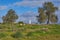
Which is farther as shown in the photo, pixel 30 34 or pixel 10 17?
pixel 10 17

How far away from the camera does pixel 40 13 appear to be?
100500 millimetres

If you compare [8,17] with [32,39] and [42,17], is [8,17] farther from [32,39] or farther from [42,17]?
[32,39]

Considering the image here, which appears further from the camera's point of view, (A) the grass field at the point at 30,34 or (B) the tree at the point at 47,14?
(B) the tree at the point at 47,14

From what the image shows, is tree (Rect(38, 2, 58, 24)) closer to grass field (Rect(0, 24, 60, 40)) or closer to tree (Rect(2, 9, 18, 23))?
tree (Rect(2, 9, 18, 23))

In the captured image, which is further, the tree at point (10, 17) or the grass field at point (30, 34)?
the tree at point (10, 17)

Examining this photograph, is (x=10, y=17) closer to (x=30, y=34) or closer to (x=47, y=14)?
(x=47, y=14)

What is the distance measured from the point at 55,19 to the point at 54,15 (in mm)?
2201

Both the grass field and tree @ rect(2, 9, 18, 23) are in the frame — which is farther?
tree @ rect(2, 9, 18, 23)

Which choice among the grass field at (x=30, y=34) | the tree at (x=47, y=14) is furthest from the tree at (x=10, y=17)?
the grass field at (x=30, y=34)

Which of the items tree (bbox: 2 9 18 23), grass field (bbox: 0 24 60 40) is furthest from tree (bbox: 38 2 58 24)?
grass field (bbox: 0 24 60 40)

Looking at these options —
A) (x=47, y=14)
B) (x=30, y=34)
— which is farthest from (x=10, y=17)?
(x=30, y=34)

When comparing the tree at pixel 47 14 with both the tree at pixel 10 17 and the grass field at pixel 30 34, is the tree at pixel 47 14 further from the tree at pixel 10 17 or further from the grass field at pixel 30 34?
the grass field at pixel 30 34

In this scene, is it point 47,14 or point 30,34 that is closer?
point 30,34

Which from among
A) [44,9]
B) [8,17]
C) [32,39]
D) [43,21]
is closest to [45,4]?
[44,9]
